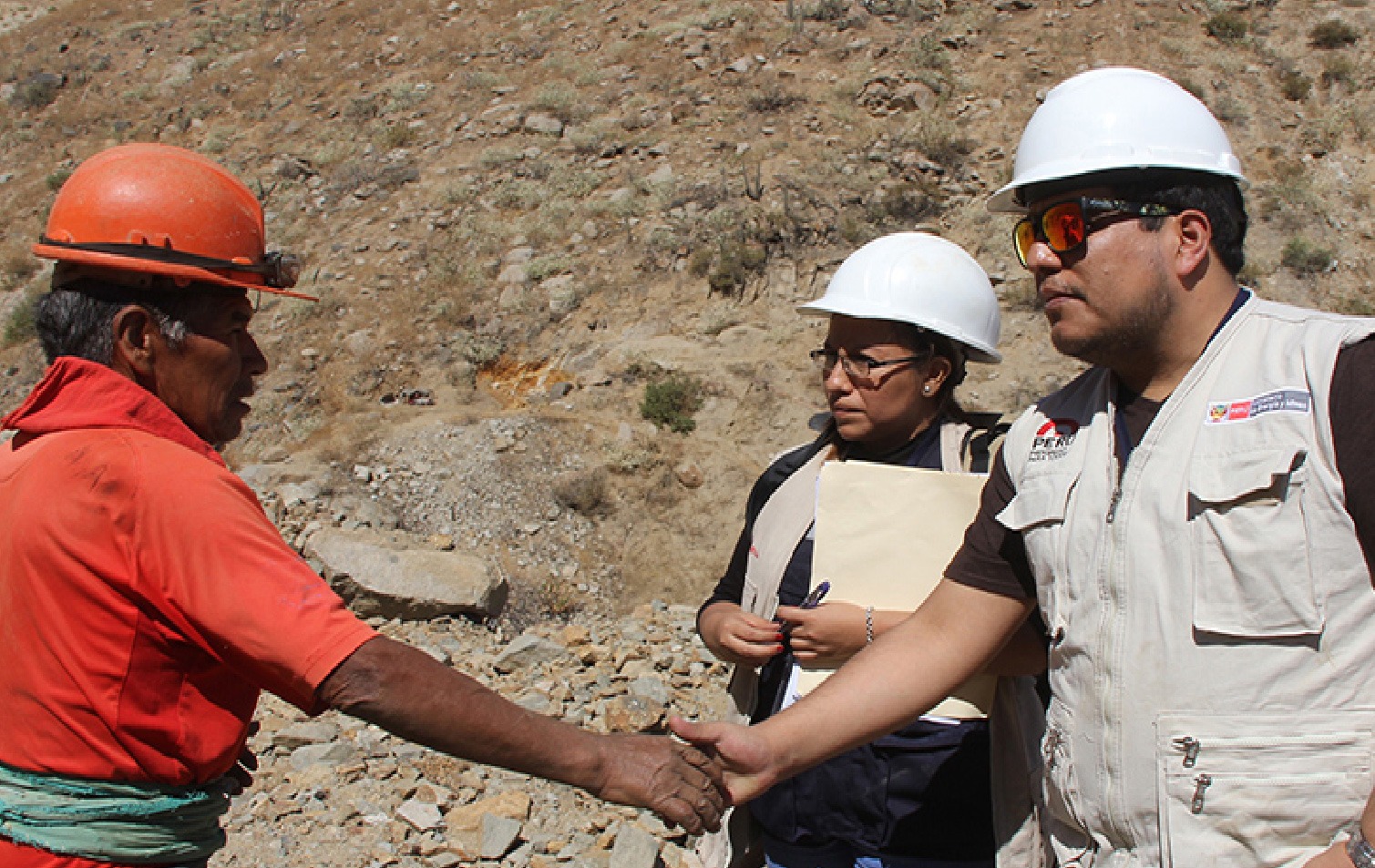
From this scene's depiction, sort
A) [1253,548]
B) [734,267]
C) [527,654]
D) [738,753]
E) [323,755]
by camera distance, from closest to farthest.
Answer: [1253,548] → [738,753] → [323,755] → [527,654] → [734,267]

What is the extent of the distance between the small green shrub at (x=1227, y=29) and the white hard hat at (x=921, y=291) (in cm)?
1626

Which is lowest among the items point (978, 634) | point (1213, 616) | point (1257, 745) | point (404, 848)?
point (404, 848)

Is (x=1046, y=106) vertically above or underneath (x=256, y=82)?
above

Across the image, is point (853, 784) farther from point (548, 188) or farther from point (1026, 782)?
point (548, 188)

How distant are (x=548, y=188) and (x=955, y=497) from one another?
1315 centimetres

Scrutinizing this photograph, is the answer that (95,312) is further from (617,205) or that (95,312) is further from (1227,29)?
(1227,29)

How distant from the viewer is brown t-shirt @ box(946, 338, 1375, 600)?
4.92 feet

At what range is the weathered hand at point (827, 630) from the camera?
2416 mm

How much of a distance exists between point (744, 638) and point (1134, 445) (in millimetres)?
1081

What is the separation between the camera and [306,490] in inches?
345

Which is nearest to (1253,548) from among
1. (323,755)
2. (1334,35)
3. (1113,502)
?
(1113,502)

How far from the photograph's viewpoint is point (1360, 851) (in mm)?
1479

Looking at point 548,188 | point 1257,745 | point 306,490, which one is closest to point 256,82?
point 548,188

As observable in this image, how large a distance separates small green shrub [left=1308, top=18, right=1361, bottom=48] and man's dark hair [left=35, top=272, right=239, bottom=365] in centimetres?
1871
